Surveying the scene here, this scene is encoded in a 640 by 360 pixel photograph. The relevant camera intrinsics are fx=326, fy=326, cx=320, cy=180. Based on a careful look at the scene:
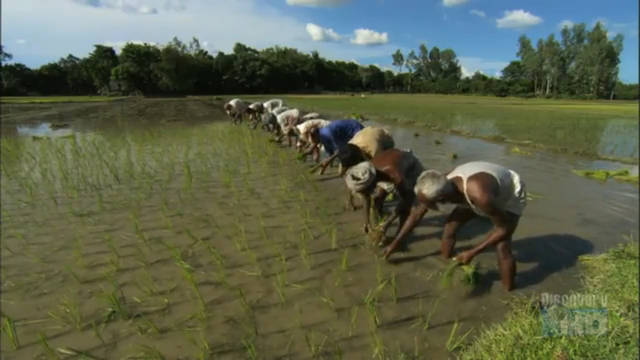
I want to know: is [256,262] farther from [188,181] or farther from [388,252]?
[188,181]

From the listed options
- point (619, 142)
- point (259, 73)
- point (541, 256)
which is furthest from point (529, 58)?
point (541, 256)

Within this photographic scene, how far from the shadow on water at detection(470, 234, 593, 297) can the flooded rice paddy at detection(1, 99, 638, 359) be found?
22mm

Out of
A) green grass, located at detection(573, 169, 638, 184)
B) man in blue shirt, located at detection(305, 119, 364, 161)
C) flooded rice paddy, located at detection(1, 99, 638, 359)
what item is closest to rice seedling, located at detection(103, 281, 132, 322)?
flooded rice paddy, located at detection(1, 99, 638, 359)

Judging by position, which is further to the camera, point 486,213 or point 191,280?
point 191,280

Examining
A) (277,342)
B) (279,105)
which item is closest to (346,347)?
(277,342)

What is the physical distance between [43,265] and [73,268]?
0.36m

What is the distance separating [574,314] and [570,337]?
0.37 metres

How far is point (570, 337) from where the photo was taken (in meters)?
2.39

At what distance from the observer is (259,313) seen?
9.43ft

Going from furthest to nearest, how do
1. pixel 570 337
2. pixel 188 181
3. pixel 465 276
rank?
1. pixel 188 181
2. pixel 465 276
3. pixel 570 337

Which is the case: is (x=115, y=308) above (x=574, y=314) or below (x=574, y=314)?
below

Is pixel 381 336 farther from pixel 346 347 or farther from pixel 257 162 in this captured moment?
pixel 257 162

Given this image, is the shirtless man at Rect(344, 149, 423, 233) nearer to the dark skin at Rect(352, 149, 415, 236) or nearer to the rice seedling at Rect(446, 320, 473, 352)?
the dark skin at Rect(352, 149, 415, 236)

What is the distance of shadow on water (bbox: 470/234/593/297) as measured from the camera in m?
3.35
